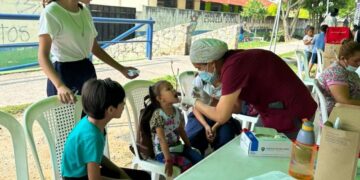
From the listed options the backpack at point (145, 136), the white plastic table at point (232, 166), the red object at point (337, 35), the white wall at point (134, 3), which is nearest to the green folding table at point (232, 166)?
the white plastic table at point (232, 166)

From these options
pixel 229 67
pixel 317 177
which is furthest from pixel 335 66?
pixel 317 177

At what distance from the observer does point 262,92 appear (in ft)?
5.95

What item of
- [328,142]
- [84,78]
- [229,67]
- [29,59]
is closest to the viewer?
[328,142]

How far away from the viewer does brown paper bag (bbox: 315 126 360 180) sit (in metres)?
1.02

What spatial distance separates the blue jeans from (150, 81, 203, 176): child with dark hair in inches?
Result: 12.1

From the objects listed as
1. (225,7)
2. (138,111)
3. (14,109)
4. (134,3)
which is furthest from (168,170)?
(225,7)

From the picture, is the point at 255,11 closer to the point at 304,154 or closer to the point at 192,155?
the point at 192,155

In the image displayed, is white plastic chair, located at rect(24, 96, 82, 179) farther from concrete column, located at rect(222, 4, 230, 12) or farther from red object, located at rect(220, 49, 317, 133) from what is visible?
concrete column, located at rect(222, 4, 230, 12)

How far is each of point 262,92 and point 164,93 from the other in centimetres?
59

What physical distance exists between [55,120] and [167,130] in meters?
0.72

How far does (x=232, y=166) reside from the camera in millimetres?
1417

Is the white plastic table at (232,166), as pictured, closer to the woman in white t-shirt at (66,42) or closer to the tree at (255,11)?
the woman in white t-shirt at (66,42)

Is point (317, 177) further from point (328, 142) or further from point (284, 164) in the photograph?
point (284, 164)

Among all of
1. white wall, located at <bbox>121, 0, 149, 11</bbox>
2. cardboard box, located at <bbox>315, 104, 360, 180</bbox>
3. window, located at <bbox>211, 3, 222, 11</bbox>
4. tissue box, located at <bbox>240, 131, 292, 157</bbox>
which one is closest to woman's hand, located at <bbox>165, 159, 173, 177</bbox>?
tissue box, located at <bbox>240, 131, 292, 157</bbox>
